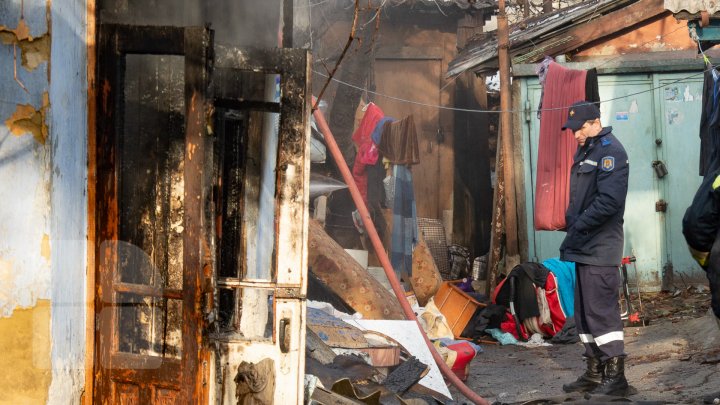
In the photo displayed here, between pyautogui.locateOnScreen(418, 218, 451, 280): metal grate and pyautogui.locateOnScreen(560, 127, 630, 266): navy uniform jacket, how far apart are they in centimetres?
739

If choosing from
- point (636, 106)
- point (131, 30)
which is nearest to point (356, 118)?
point (636, 106)

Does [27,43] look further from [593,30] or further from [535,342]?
[593,30]

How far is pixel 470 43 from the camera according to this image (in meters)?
15.8

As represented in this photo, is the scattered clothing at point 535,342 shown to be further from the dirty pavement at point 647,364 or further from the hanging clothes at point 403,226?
the hanging clothes at point 403,226

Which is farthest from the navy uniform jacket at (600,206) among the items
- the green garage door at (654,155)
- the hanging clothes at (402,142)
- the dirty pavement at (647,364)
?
the hanging clothes at (402,142)

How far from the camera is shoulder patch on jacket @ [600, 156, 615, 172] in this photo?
24.3 ft

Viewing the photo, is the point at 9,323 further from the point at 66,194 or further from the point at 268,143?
the point at 268,143

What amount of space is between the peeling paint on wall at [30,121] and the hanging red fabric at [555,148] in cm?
774

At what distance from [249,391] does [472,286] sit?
917 cm

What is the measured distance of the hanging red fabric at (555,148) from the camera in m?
11.1

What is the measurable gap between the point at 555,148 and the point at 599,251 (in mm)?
4106

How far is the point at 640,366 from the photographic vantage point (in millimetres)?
8906

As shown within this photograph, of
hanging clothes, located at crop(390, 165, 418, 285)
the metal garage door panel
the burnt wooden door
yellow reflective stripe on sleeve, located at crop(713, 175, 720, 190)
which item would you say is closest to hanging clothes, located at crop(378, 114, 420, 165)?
hanging clothes, located at crop(390, 165, 418, 285)

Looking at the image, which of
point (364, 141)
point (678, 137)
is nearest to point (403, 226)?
point (364, 141)
